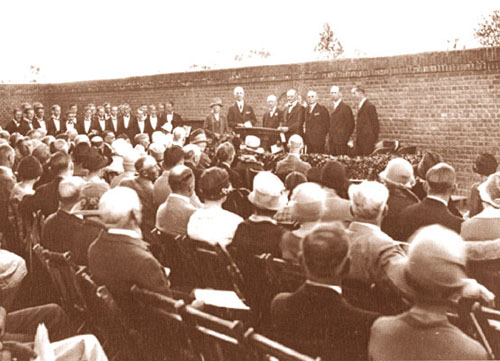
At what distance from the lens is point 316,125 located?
46.8 feet

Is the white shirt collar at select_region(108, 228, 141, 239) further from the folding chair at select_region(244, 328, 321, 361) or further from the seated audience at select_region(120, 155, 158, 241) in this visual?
the seated audience at select_region(120, 155, 158, 241)

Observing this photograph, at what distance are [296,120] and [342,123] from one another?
106 centimetres

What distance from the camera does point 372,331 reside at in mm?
3102

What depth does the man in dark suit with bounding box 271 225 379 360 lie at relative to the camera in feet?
10.9

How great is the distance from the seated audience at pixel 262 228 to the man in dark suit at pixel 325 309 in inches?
64.2

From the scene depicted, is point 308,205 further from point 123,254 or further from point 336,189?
point 123,254

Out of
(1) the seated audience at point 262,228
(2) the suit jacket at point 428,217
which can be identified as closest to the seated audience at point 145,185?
A: (1) the seated audience at point 262,228

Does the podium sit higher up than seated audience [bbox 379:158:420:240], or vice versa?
seated audience [bbox 379:158:420:240]

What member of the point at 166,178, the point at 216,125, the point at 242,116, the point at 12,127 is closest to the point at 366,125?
the point at 242,116

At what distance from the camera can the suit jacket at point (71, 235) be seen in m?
5.68

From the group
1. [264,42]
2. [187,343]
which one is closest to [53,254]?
[187,343]

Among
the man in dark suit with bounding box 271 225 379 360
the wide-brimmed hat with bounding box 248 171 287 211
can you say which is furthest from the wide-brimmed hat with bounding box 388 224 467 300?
the wide-brimmed hat with bounding box 248 171 287 211

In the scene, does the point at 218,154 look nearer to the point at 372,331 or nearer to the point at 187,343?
the point at 187,343

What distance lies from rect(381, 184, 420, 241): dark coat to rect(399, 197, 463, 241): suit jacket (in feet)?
0.52
